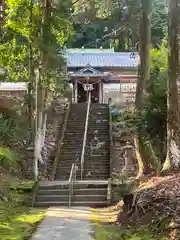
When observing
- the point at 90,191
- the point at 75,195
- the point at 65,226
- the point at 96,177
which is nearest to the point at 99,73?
the point at 96,177

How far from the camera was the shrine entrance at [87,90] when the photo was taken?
43.5 metres

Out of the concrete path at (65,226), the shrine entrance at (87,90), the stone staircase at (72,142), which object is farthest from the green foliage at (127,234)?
the shrine entrance at (87,90)

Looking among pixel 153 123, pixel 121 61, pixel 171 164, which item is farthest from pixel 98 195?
pixel 121 61

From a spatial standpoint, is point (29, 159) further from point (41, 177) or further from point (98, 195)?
Answer: point (98, 195)

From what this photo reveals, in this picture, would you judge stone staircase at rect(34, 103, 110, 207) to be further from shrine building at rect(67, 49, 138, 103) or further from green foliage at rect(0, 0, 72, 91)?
shrine building at rect(67, 49, 138, 103)

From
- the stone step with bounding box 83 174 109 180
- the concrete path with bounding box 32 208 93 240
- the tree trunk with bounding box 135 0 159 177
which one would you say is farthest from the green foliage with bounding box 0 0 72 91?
the concrete path with bounding box 32 208 93 240

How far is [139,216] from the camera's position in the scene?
1073cm

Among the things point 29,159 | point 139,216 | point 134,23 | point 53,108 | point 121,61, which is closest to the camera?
point 139,216

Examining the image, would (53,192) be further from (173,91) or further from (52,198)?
(173,91)

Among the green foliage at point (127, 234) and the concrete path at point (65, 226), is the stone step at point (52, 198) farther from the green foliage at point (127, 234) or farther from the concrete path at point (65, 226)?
the green foliage at point (127, 234)

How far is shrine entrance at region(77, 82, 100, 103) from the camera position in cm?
4353

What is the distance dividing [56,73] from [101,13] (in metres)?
3.60

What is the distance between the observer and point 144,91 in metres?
18.1

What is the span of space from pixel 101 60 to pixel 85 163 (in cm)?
2429
